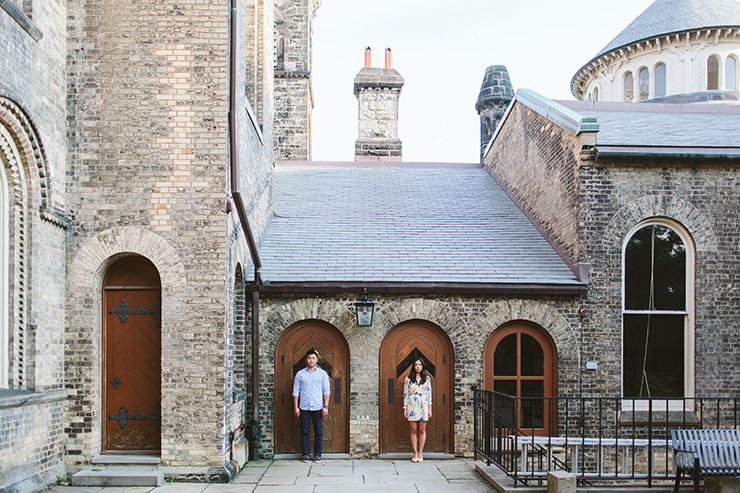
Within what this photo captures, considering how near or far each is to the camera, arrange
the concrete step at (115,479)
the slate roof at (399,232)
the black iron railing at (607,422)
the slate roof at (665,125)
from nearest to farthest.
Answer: the concrete step at (115,479), the black iron railing at (607,422), the slate roof at (399,232), the slate roof at (665,125)

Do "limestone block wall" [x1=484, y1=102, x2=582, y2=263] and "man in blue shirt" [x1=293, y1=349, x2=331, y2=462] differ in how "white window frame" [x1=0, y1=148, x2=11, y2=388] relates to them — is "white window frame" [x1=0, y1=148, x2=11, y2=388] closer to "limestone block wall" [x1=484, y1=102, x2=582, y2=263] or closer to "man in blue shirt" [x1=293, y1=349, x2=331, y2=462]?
"man in blue shirt" [x1=293, y1=349, x2=331, y2=462]

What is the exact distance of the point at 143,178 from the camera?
8633 mm

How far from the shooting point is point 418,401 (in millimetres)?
10000

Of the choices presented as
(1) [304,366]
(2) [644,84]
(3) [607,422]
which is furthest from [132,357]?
(2) [644,84]

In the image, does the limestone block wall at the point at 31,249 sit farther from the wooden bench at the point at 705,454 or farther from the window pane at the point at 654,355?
the window pane at the point at 654,355

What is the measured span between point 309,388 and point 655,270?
6236mm

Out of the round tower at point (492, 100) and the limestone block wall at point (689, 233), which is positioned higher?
the round tower at point (492, 100)

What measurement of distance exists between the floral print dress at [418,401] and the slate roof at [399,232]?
1.69 m

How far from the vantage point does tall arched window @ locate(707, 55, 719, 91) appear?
22.2 meters

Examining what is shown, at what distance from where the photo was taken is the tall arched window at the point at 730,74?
868 inches

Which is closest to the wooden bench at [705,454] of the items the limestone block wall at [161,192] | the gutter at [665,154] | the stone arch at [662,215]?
the stone arch at [662,215]

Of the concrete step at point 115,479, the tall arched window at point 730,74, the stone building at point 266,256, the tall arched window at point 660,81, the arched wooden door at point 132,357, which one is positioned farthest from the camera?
the tall arched window at point 660,81

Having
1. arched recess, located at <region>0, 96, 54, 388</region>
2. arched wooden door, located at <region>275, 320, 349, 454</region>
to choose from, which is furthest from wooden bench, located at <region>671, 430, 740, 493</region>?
arched recess, located at <region>0, 96, 54, 388</region>

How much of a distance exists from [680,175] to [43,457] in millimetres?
10555
